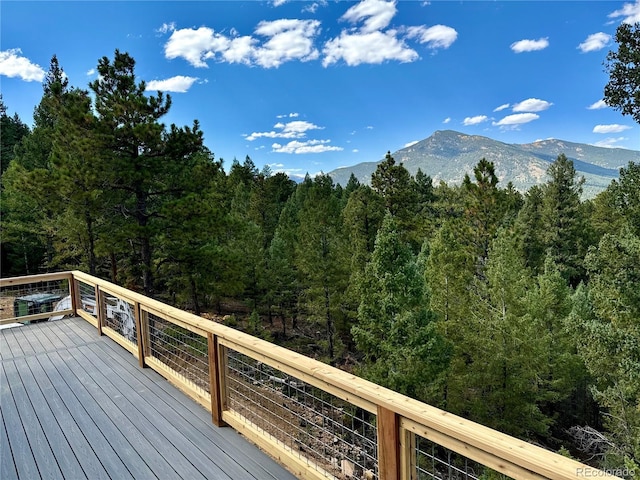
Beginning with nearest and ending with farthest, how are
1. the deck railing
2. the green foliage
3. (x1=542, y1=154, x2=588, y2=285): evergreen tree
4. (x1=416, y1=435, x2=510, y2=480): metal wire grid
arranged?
the deck railing < (x1=416, y1=435, x2=510, y2=480): metal wire grid < the green foliage < (x1=542, y1=154, x2=588, y2=285): evergreen tree

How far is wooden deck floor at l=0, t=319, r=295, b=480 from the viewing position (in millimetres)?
2453

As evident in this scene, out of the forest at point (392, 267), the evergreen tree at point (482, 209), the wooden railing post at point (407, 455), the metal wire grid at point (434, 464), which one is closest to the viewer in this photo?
the metal wire grid at point (434, 464)

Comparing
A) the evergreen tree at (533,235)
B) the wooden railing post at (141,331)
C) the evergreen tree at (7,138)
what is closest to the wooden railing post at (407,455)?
the wooden railing post at (141,331)

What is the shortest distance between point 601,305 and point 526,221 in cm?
1745

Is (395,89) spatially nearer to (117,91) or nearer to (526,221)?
(526,221)

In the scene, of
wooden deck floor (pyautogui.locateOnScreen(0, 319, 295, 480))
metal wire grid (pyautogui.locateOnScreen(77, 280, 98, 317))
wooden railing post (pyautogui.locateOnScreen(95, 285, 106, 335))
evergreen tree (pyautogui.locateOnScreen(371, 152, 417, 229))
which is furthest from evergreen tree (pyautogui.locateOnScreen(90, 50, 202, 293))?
evergreen tree (pyautogui.locateOnScreen(371, 152, 417, 229))

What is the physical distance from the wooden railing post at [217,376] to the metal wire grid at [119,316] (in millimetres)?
2090

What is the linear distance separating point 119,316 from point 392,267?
6.88 m

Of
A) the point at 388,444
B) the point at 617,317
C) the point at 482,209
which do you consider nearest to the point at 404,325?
the point at 617,317

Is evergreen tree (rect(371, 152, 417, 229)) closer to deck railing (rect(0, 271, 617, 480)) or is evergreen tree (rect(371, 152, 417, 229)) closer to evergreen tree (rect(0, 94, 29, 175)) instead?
deck railing (rect(0, 271, 617, 480))

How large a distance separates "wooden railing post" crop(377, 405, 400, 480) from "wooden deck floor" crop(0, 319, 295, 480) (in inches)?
32.9

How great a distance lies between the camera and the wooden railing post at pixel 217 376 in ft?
9.56

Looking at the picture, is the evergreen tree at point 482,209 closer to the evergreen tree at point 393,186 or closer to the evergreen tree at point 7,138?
the evergreen tree at point 393,186

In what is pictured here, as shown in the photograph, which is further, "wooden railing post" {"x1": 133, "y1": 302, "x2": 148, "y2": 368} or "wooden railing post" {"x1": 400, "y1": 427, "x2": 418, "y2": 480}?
"wooden railing post" {"x1": 133, "y1": 302, "x2": 148, "y2": 368}
